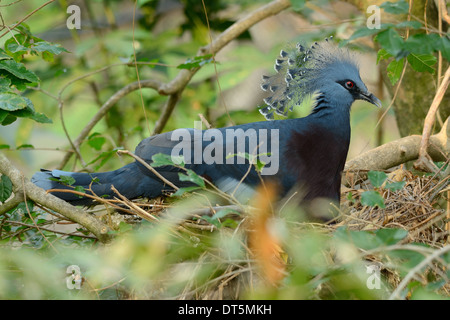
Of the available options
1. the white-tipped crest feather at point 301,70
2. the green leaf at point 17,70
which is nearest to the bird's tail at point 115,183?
the green leaf at point 17,70

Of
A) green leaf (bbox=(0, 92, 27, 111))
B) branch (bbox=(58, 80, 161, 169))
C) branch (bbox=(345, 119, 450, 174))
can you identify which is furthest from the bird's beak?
green leaf (bbox=(0, 92, 27, 111))

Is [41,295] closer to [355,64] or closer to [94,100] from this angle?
[355,64]

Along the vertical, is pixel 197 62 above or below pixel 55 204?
above

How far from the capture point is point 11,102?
5.67 ft

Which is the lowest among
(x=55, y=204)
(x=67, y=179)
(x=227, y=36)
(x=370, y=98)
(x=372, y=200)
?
(x=372, y=200)

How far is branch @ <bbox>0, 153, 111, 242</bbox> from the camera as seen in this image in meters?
1.78

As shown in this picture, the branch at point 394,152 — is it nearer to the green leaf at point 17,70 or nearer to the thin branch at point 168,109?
the thin branch at point 168,109

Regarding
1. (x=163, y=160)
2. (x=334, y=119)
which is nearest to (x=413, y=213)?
(x=334, y=119)

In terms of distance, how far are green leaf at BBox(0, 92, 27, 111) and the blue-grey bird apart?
1.66 ft

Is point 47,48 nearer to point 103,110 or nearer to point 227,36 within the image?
point 103,110

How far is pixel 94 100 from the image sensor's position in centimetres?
408

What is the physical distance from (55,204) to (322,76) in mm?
1350

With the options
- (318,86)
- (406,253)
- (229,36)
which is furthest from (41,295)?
(229,36)
